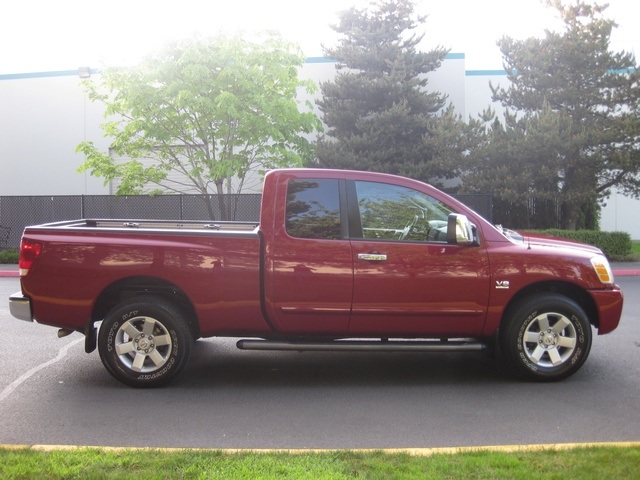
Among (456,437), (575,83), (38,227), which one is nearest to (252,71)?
(575,83)

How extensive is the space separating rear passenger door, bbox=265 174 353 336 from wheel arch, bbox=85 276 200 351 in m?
0.81

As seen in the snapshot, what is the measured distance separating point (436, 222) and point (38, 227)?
3711 mm

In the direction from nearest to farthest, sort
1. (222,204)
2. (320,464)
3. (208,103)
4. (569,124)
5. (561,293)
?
(320,464) → (561,293) → (208,103) → (569,124) → (222,204)

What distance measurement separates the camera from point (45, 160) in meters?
30.1

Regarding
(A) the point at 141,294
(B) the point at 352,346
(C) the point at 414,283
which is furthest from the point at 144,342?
(C) the point at 414,283

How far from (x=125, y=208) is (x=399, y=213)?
1871 cm

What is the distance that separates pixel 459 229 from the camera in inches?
237

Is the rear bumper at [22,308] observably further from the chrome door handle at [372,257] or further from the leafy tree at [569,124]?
the leafy tree at [569,124]

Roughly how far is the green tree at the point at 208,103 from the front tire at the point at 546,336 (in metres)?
13.7

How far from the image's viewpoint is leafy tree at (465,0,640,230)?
802 inches

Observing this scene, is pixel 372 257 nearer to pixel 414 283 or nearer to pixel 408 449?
pixel 414 283

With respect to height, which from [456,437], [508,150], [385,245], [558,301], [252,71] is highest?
[252,71]

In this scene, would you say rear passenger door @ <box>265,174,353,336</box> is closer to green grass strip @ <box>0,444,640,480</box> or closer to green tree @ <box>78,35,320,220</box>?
green grass strip @ <box>0,444,640,480</box>

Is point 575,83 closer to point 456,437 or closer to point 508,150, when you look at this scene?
point 508,150
